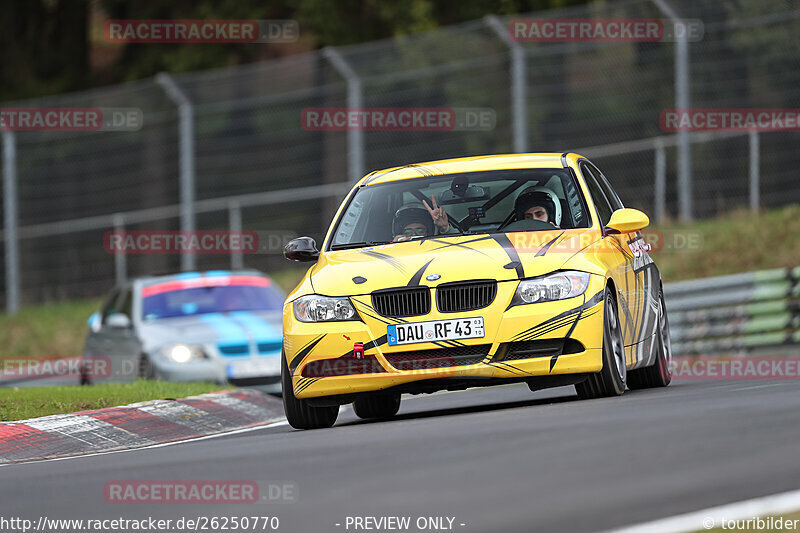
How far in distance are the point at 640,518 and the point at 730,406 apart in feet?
11.0

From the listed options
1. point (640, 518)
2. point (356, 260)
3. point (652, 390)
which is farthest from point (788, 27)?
point (640, 518)

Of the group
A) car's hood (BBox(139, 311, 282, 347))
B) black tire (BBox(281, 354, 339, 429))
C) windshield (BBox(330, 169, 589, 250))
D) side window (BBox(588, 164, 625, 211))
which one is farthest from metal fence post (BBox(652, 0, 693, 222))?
black tire (BBox(281, 354, 339, 429))

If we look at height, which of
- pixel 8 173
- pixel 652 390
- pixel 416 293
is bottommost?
pixel 652 390

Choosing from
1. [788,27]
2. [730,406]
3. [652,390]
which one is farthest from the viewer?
[788,27]

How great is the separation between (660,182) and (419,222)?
13.5 metres

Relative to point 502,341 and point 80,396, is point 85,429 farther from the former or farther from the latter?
point 502,341

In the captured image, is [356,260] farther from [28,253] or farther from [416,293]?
[28,253]

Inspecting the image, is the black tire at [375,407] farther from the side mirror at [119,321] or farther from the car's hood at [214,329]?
the side mirror at [119,321]

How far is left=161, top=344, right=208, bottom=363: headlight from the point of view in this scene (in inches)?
616

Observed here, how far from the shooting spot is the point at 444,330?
9789mm

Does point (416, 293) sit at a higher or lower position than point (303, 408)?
higher

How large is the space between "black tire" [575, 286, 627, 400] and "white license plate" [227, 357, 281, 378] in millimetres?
5657

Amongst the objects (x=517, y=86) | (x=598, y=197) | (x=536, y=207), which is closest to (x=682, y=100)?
(x=517, y=86)

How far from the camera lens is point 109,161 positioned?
28453 mm
